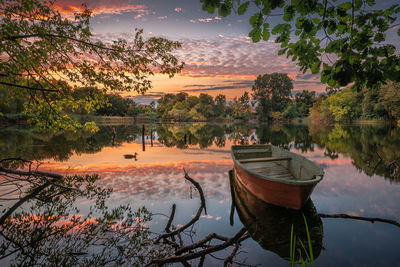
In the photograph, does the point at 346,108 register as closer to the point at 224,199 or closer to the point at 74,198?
the point at 224,199

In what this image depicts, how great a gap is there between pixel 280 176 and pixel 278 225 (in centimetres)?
356

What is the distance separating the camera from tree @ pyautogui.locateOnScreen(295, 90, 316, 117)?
342 ft

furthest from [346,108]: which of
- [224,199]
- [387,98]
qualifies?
[224,199]

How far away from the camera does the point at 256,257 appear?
204 inches

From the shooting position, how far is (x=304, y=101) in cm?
10538

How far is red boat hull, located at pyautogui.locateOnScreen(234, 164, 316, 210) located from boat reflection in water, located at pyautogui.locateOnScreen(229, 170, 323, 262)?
406 millimetres

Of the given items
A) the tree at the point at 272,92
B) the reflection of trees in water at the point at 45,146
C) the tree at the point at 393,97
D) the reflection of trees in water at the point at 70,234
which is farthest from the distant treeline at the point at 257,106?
the reflection of trees in water at the point at 70,234

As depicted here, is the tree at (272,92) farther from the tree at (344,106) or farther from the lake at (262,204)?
the lake at (262,204)

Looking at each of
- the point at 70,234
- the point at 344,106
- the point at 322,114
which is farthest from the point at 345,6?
the point at 322,114

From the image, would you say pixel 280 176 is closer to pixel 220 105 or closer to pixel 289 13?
pixel 289 13

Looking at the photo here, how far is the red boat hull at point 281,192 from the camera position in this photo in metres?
6.31

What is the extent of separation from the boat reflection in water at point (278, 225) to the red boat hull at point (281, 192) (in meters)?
0.41

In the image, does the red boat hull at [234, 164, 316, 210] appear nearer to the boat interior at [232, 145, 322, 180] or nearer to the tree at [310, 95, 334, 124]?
the boat interior at [232, 145, 322, 180]

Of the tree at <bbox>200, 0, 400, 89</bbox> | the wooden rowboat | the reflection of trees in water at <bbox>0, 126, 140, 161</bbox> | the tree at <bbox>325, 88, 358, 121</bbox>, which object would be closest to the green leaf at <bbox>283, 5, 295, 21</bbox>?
the tree at <bbox>200, 0, 400, 89</bbox>
